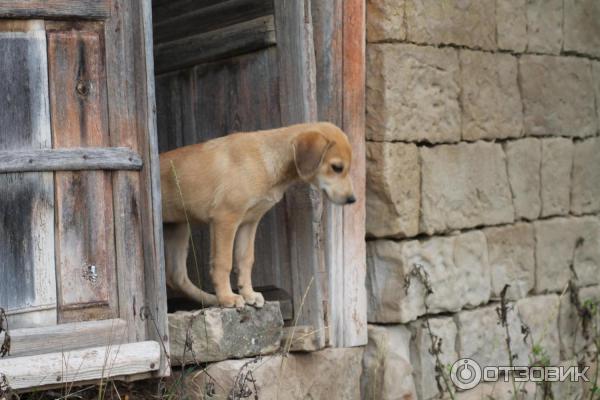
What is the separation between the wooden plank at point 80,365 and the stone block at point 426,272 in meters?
1.53

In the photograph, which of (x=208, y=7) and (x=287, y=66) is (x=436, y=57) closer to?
(x=287, y=66)

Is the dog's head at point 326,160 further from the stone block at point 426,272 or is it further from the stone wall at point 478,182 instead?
the stone block at point 426,272

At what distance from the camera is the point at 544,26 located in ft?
22.8

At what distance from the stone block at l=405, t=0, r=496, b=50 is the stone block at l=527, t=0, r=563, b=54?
390 millimetres

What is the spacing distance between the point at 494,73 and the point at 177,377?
2.73 meters

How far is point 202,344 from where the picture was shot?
5371mm

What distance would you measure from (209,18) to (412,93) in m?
1.33

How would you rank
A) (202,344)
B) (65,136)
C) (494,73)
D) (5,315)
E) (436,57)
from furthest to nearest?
(494,73) → (436,57) → (202,344) → (65,136) → (5,315)

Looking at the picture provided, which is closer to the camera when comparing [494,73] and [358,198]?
[358,198]

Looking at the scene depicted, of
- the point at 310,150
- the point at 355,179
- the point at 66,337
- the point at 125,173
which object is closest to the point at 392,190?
the point at 355,179

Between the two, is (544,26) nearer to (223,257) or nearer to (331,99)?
(331,99)

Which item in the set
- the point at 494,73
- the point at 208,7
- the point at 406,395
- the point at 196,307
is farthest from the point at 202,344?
the point at 494,73

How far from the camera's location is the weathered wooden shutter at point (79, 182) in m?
4.70

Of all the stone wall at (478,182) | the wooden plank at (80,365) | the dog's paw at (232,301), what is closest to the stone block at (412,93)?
the stone wall at (478,182)
